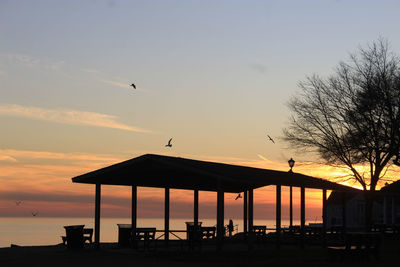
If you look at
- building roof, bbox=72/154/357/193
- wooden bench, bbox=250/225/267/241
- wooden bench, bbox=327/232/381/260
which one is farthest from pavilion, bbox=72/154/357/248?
wooden bench, bbox=327/232/381/260

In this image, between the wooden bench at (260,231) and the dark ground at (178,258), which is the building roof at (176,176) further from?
the wooden bench at (260,231)

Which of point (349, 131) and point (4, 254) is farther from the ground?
point (349, 131)

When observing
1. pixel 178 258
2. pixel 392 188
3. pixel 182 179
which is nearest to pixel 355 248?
pixel 178 258

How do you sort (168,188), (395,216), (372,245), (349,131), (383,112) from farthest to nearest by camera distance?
(395,216) < (349,131) < (383,112) < (168,188) < (372,245)

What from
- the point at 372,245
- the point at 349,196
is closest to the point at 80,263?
the point at 372,245

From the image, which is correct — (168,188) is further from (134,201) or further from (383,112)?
(383,112)

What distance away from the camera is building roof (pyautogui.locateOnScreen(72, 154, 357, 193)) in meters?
24.5

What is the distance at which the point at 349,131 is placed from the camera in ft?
126

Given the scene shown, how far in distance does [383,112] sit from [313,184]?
29.1 ft

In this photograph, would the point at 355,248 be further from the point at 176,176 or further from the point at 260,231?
the point at 260,231

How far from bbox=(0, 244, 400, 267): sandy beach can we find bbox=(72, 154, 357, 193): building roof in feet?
8.84

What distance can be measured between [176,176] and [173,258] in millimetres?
5879

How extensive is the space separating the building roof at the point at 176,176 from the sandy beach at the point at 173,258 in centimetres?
270

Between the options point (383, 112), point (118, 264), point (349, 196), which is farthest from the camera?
point (349, 196)
